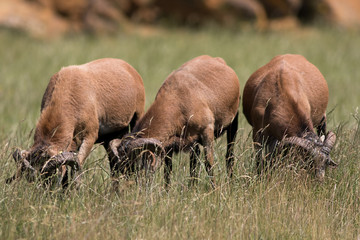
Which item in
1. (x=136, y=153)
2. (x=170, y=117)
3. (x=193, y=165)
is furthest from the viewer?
(x=193, y=165)

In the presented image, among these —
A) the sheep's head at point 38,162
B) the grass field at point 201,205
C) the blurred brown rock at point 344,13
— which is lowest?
the blurred brown rock at point 344,13

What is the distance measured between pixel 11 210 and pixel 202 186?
2.28 metres

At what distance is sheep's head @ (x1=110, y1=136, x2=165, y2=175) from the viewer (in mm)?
6852

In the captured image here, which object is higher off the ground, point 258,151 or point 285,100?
point 285,100

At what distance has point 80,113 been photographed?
7344 mm

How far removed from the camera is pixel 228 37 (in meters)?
22.4

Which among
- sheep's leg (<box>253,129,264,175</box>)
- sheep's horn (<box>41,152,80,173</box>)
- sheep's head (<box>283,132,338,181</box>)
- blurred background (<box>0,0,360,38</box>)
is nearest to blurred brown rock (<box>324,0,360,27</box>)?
blurred background (<box>0,0,360,38</box>)

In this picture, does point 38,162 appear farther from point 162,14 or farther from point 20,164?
point 162,14

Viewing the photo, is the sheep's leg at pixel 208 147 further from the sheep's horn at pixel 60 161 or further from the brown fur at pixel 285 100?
the sheep's horn at pixel 60 161

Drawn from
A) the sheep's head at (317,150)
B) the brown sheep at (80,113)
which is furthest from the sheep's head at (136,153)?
the sheep's head at (317,150)

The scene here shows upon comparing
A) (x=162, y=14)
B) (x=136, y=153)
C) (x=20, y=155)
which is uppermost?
(x=20, y=155)

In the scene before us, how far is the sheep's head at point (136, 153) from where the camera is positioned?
22.5 ft

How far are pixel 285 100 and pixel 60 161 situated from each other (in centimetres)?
306

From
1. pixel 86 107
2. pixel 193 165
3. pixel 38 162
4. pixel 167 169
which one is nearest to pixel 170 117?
pixel 167 169
